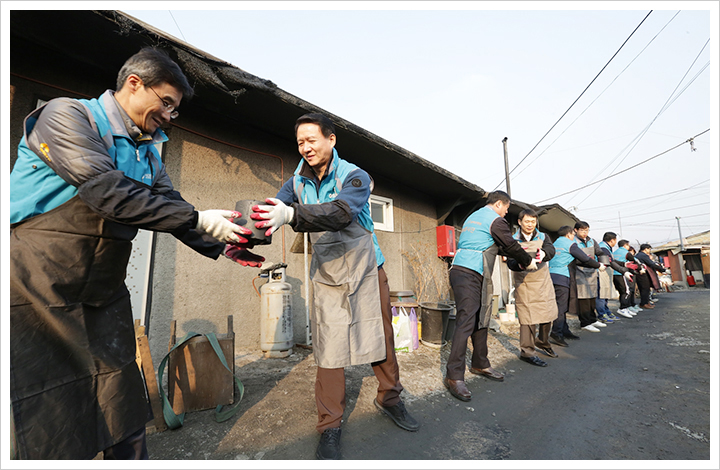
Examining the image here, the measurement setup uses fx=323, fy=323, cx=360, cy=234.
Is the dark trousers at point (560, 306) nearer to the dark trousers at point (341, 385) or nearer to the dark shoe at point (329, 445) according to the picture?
A: the dark trousers at point (341, 385)

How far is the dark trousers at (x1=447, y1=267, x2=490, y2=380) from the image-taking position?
3076mm

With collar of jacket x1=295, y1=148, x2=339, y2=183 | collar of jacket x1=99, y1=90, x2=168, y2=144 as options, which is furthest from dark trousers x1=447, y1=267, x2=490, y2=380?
collar of jacket x1=99, y1=90, x2=168, y2=144

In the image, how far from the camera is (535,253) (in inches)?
160

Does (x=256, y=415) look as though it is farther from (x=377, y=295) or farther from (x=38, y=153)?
(x=38, y=153)

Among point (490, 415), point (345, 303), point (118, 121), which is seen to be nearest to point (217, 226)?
point (118, 121)

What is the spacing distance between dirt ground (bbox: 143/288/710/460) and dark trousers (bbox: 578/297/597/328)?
2.30m

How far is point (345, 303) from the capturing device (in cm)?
215

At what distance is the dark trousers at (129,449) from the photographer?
1.24 meters

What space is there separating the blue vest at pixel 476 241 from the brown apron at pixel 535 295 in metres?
0.96

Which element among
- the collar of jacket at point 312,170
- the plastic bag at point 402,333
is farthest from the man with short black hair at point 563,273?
the collar of jacket at point 312,170

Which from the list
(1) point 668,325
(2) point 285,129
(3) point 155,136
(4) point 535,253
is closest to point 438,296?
(4) point 535,253

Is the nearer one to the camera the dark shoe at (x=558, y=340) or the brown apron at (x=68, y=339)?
the brown apron at (x=68, y=339)

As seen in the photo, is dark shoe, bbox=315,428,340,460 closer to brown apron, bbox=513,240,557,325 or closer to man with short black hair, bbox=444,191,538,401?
man with short black hair, bbox=444,191,538,401

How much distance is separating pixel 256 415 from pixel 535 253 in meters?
3.58
